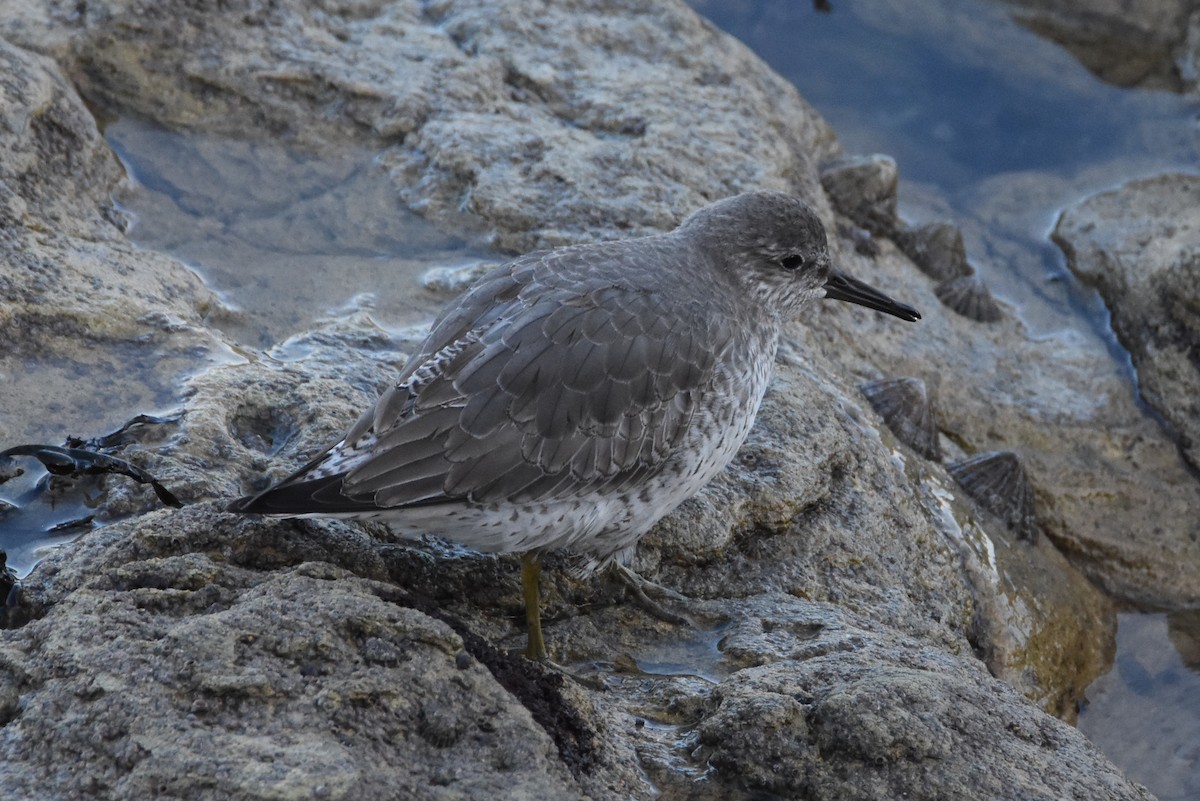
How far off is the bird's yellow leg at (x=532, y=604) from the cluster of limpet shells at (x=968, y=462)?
89.1 inches

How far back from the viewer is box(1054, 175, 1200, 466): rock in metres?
6.28

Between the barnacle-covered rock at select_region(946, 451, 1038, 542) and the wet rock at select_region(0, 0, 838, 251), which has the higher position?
the wet rock at select_region(0, 0, 838, 251)

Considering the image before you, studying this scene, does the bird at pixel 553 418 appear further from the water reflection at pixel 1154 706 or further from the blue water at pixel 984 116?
the blue water at pixel 984 116

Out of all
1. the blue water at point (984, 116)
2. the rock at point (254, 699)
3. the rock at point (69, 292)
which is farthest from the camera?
the blue water at point (984, 116)

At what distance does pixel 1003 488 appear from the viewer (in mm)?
5371

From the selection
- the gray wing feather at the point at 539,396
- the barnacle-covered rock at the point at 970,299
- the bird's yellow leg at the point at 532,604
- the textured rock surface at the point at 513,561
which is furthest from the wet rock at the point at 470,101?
the bird's yellow leg at the point at 532,604

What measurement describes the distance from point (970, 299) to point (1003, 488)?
1675 millimetres

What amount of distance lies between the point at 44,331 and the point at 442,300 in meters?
1.70

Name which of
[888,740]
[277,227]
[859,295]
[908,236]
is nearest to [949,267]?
[908,236]

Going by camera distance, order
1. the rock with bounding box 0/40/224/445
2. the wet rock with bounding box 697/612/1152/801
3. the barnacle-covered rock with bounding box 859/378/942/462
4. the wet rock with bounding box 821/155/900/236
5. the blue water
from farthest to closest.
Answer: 1. the blue water
2. the wet rock with bounding box 821/155/900/236
3. the barnacle-covered rock with bounding box 859/378/942/462
4. the rock with bounding box 0/40/224/445
5. the wet rock with bounding box 697/612/1152/801

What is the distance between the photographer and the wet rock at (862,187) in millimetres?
6871

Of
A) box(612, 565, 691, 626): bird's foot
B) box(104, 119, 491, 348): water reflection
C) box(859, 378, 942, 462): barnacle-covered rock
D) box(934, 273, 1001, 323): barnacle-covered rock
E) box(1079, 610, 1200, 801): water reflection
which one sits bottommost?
box(1079, 610, 1200, 801): water reflection

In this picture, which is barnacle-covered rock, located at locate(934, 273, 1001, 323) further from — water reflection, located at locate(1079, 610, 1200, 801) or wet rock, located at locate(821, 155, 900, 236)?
water reflection, located at locate(1079, 610, 1200, 801)

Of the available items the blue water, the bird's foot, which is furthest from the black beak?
the blue water
